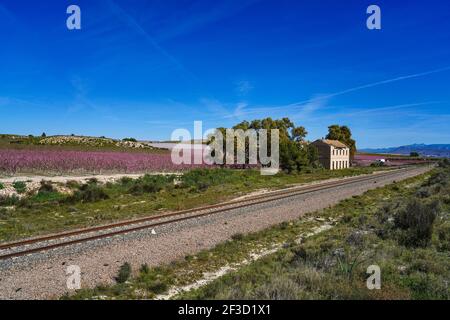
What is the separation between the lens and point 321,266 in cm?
874

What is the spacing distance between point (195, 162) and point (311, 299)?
49.9 meters

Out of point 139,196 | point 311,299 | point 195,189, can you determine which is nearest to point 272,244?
point 311,299

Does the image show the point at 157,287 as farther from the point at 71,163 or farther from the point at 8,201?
the point at 71,163

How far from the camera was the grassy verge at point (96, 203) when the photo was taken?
1628 centimetres

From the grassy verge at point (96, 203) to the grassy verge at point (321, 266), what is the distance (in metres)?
7.22

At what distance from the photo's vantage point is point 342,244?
11.7 meters

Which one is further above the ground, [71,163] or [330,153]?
[330,153]

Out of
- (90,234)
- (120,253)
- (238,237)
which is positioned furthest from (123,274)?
(238,237)

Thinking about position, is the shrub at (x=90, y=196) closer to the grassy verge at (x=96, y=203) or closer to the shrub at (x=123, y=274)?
the grassy verge at (x=96, y=203)

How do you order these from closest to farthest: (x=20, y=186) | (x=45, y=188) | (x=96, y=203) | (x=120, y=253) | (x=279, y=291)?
(x=279, y=291), (x=120, y=253), (x=96, y=203), (x=20, y=186), (x=45, y=188)

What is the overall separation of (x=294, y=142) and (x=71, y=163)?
31434mm

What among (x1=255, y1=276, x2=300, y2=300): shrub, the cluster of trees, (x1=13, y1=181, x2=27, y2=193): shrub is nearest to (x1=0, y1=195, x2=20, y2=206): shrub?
(x1=13, y1=181, x2=27, y2=193): shrub
